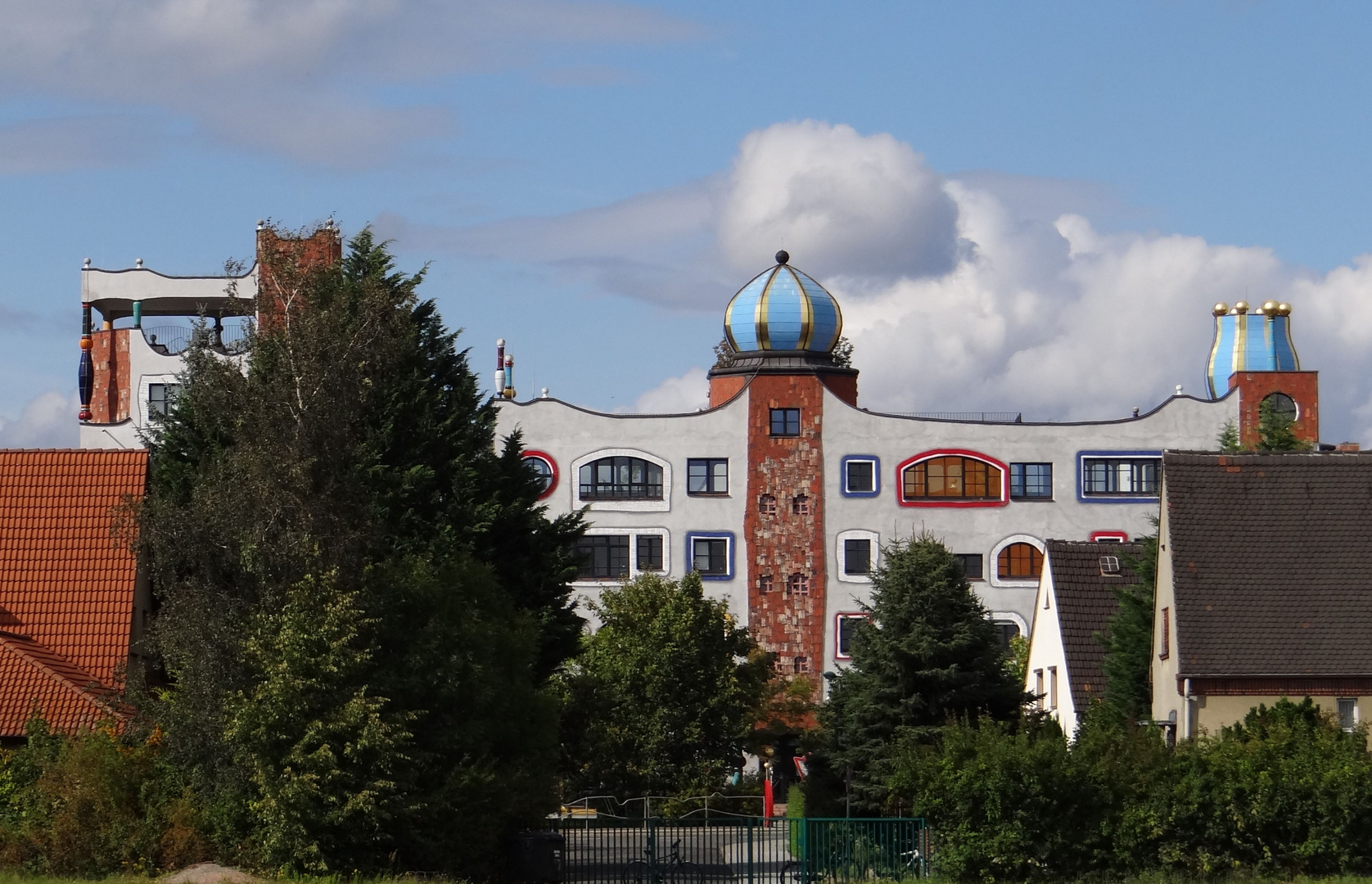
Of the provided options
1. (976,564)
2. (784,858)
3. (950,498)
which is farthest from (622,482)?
(784,858)

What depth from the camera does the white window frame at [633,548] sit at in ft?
261

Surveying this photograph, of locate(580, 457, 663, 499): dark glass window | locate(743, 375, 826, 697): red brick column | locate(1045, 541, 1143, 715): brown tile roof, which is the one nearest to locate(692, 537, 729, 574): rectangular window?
locate(743, 375, 826, 697): red brick column

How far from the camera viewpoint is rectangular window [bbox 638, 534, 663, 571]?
3155 inches

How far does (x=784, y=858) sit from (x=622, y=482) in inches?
1640

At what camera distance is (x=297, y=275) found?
36.4 metres

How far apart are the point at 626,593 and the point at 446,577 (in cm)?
2118

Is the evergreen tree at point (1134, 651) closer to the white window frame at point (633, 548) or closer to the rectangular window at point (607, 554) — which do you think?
the white window frame at point (633, 548)

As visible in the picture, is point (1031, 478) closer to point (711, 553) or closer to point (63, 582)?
point (711, 553)

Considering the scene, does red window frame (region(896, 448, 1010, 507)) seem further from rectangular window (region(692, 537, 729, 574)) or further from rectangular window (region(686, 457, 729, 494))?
rectangular window (region(692, 537, 729, 574))

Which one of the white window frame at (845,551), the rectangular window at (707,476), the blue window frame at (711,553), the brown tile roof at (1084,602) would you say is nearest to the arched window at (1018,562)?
the white window frame at (845,551)

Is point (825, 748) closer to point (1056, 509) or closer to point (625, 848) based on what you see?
point (625, 848)

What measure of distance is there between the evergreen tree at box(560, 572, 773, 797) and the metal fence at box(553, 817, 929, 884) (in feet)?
37.4

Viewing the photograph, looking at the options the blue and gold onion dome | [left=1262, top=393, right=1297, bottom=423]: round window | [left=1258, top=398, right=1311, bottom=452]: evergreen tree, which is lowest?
[left=1258, top=398, right=1311, bottom=452]: evergreen tree

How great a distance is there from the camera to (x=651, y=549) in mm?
80250
